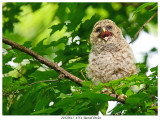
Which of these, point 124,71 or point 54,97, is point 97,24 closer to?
point 124,71

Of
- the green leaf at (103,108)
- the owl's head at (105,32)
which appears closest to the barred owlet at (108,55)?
the owl's head at (105,32)

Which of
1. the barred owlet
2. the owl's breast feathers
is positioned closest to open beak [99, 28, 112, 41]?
the barred owlet

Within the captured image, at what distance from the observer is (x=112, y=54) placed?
3078mm

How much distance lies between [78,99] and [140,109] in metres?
0.49

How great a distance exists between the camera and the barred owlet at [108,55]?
3004 millimetres

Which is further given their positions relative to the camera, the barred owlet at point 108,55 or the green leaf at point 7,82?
the barred owlet at point 108,55

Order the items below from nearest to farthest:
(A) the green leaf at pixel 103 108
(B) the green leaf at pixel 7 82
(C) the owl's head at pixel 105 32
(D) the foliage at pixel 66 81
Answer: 1. (D) the foliage at pixel 66 81
2. (A) the green leaf at pixel 103 108
3. (B) the green leaf at pixel 7 82
4. (C) the owl's head at pixel 105 32

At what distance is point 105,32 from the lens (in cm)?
330

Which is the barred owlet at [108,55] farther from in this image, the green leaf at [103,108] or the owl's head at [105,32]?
the green leaf at [103,108]

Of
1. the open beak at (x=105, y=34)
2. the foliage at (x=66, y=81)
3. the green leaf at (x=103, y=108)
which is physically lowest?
the green leaf at (x=103, y=108)

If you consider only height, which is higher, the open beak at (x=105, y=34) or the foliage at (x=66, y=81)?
the open beak at (x=105, y=34)

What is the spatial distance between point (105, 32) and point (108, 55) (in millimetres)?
364

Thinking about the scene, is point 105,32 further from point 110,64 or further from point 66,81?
point 66,81

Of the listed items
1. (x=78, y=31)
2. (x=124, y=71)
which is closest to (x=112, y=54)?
(x=124, y=71)
